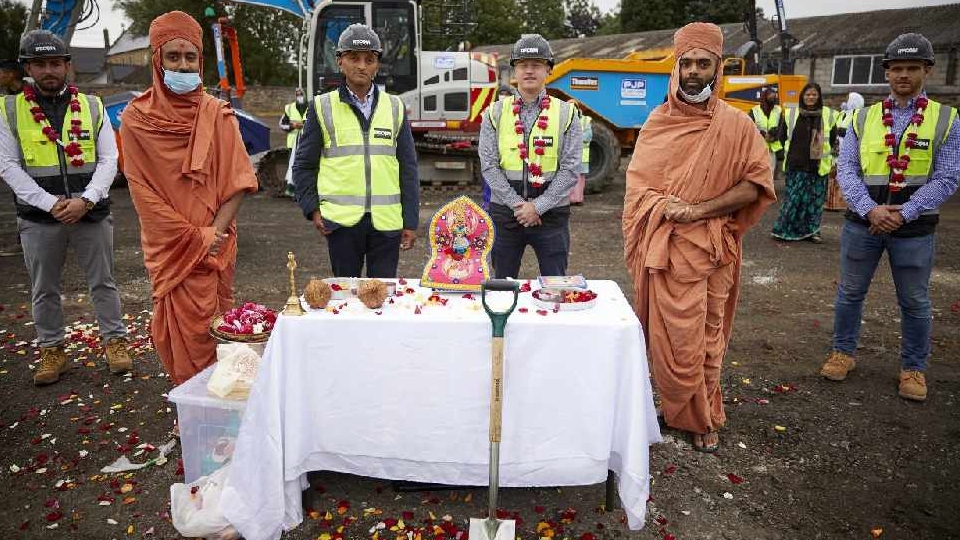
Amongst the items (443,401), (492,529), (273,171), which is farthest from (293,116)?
(492,529)

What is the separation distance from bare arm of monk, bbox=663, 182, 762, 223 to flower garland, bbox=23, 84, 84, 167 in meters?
3.60

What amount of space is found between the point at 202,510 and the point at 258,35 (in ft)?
135

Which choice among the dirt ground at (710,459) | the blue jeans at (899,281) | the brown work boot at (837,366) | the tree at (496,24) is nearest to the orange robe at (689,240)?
the dirt ground at (710,459)

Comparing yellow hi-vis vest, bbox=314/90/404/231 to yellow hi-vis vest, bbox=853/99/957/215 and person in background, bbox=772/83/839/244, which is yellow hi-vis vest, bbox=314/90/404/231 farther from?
person in background, bbox=772/83/839/244

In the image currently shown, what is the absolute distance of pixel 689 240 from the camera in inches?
132

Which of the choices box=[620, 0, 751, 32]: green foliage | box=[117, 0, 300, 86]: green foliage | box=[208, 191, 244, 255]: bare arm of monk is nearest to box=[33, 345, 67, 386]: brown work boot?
box=[208, 191, 244, 255]: bare arm of monk

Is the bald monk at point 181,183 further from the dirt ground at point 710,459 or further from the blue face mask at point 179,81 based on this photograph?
the dirt ground at point 710,459

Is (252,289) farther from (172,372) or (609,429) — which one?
(609,429)

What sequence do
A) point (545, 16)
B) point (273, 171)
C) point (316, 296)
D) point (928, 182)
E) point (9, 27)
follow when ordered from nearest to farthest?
1. point (316, 296)
2. point (928, 182)
3. point (273, 171)
4. point (9, 27)
5. point (545, 16)

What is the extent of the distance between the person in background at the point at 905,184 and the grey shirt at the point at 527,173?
1709 mm

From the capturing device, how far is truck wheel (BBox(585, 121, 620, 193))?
12.2 m

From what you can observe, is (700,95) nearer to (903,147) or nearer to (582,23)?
(903,147)

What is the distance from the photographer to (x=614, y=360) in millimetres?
2762

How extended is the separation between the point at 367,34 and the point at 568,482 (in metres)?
2.59
